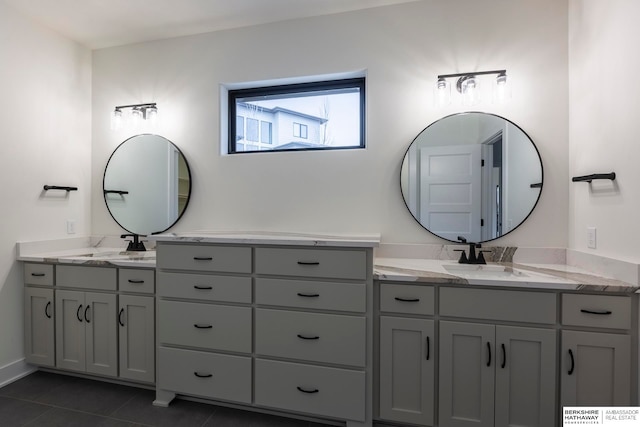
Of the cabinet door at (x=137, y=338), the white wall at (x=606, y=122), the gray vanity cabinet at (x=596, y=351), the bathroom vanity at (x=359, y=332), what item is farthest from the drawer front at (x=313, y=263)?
the white wall at (x=606, y=122)

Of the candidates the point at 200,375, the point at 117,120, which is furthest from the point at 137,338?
the point at 117,120

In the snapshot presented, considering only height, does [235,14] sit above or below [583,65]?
above

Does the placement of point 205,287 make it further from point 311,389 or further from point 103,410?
point 103,410

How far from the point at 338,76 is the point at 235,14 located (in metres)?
0.88

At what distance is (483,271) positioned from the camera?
1.82 m

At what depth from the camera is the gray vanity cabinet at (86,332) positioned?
85.0 inches

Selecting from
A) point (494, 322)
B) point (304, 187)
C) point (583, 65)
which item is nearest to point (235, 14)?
point (304, 187)

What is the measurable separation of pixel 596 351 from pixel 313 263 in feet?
4.64

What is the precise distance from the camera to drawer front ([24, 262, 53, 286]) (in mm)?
2281

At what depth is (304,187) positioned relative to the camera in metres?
2.41

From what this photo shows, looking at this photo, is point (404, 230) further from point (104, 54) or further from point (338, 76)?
point (104, 54)

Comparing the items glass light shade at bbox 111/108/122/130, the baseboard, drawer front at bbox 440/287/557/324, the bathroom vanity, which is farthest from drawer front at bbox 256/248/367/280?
the baseboard

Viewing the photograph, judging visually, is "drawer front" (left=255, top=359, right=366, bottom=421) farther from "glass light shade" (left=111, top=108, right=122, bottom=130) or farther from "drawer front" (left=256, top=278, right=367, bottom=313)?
"glass light shade" (left=111, top=108, right=122, bottom=130)

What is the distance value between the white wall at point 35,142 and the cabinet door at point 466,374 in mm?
2918
